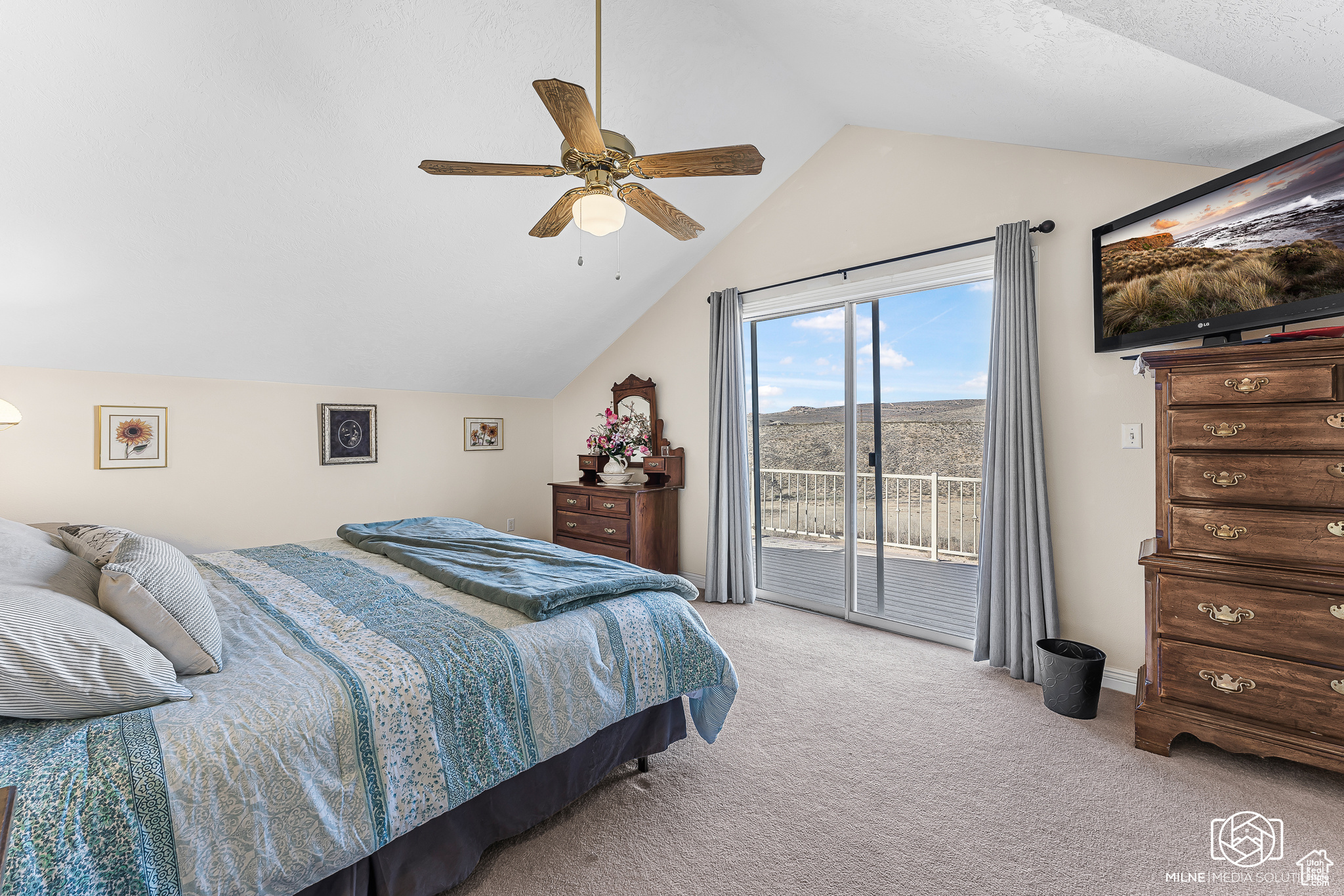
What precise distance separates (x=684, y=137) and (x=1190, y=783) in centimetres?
355

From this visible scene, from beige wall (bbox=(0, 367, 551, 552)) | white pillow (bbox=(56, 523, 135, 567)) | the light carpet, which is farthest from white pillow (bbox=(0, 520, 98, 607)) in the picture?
beige wall (bbox=(0, 367, 551, 552))

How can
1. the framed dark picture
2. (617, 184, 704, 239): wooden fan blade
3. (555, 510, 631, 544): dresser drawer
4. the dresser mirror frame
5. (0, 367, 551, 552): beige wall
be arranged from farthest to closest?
the dresser mirror frame < (555, 510, 631, 544): dresser drawer < the framed dark picture < (0, 367, 551, 552): beige wall < (617, 184, 704, 239): wooden fan blade

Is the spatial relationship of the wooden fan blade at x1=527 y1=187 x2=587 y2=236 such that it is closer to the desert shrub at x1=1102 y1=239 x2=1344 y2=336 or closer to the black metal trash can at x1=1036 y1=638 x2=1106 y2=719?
the desert shrub at x1=1102 y1=239 x2=1344 y2=336

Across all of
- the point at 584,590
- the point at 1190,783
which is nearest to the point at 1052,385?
the point at 1190,783

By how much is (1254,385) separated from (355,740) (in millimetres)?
2854

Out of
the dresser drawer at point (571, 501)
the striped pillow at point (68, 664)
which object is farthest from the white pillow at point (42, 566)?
the dresser drawer at point (571, 501)

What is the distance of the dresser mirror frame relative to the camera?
4.71 m

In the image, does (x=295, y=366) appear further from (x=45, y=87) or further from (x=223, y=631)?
(x=223, y=631)

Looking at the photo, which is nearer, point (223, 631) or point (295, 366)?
point (223, 631)

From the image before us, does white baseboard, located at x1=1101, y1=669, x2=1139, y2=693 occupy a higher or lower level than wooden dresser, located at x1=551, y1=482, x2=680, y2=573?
lower

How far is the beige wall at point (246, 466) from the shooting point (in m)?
3.21

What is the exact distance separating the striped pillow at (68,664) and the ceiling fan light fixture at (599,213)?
5.23 feet

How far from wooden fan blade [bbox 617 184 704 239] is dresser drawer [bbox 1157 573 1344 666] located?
86.5 inches

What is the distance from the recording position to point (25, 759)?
1.03m
